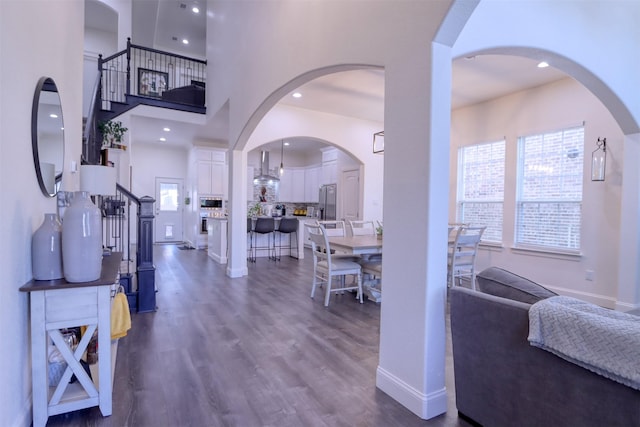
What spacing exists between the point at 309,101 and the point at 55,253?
15.2ft

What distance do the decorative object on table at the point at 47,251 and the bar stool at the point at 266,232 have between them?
489cm

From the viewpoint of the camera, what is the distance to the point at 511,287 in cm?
172

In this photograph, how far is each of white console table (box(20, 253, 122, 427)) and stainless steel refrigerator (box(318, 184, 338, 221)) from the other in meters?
6.89

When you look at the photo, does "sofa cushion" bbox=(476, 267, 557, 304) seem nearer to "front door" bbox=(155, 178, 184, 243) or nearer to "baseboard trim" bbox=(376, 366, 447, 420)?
"baseboard trim" bbox=(376, 366, 447, 420)

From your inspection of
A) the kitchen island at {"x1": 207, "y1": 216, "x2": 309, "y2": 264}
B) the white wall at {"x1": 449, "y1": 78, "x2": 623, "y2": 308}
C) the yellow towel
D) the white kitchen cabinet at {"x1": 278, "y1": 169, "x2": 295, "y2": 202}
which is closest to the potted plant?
the kitchen island at {"x1": 207, "y1": 216, "x2": 309, "y2": 264}

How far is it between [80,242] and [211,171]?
23.1ft

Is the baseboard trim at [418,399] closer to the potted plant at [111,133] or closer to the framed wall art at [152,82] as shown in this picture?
the potted plant at [111,133]

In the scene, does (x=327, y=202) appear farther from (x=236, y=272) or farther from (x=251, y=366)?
(x=251, y=366)

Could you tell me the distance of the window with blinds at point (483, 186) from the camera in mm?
5367

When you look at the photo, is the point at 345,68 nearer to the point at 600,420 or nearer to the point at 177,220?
the point at 600,420

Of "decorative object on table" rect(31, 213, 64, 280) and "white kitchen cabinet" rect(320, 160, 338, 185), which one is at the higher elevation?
"white kitchen cabinet" rect(320, 160, 338, 185)

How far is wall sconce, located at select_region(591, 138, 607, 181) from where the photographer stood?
13.4ft

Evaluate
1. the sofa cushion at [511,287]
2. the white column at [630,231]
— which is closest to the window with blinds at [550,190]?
the white column at [630,231]

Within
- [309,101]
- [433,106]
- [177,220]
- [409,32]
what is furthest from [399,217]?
[177,220]
